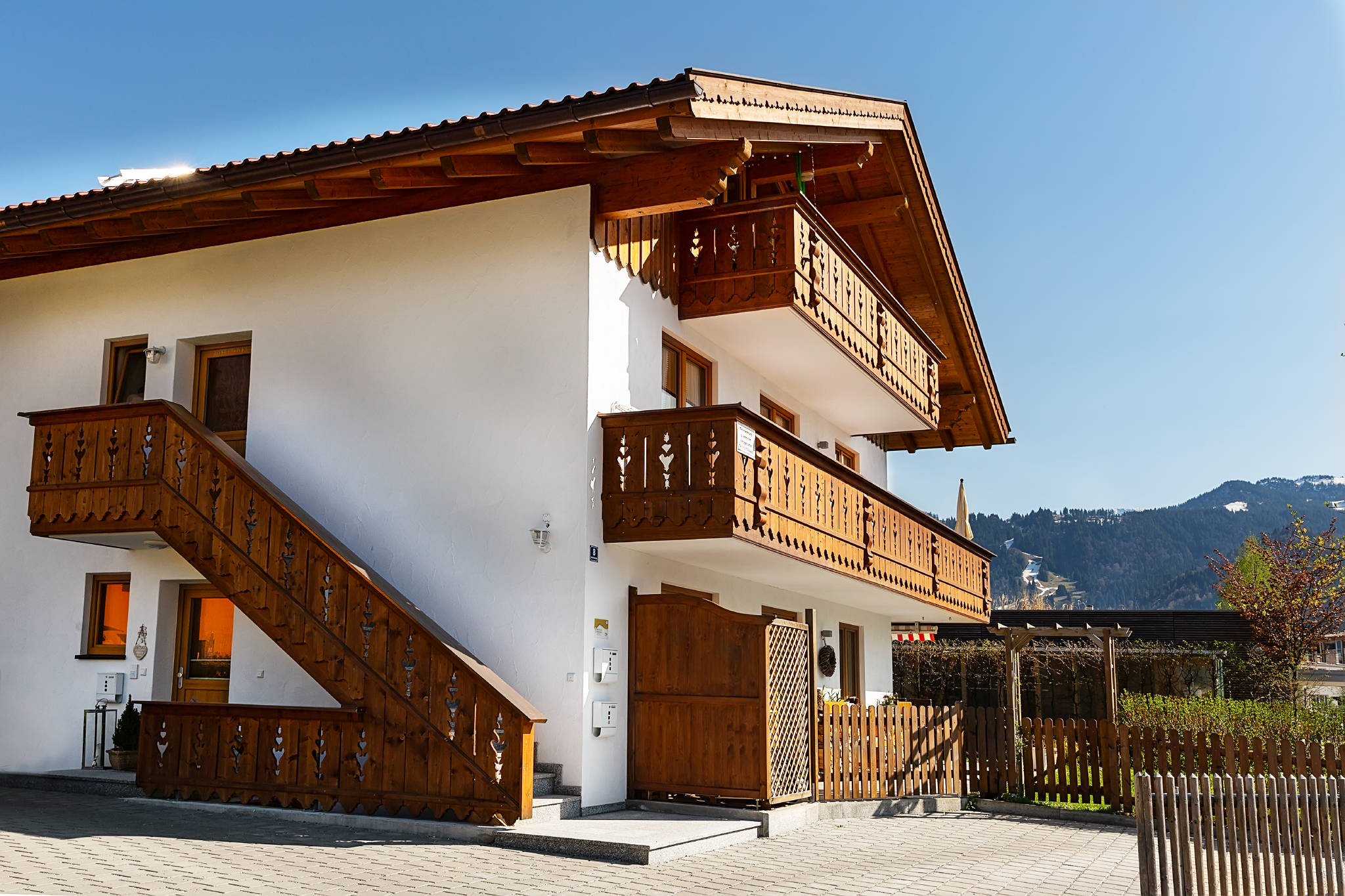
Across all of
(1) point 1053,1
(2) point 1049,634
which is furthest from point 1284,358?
(1) point 1053,1

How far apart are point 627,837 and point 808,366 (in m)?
8.31

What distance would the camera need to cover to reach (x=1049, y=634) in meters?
19.8

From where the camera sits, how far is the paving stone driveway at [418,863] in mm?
8359

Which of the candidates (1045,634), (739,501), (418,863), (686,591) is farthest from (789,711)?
(1045,634)

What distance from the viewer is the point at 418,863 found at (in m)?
9.33

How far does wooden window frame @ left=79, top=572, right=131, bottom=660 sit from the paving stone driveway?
2196 mm

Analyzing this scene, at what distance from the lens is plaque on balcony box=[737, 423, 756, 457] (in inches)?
474

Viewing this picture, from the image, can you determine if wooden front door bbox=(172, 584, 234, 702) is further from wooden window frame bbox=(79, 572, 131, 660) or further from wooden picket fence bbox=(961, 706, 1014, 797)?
wooden picket fence bbox=(961, 706, 1014, 797)

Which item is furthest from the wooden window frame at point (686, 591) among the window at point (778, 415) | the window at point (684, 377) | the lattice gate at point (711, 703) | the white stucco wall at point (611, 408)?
the window at point (778, 415)

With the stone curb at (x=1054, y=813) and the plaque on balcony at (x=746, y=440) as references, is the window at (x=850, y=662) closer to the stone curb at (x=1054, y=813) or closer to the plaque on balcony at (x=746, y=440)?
the stone curb at (x=1054, y=813)

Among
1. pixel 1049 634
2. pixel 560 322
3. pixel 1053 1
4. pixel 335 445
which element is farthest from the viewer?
pixel 1049 634

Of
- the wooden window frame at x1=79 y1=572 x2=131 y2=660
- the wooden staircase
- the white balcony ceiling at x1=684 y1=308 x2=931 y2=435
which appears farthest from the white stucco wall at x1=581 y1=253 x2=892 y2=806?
the wooden window frame at x1=79 y1=572 x2=131 y2=660

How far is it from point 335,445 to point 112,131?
7389 mm

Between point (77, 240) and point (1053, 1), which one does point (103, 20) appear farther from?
point (1053, 1)
